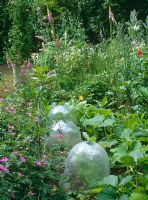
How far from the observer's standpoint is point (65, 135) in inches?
181

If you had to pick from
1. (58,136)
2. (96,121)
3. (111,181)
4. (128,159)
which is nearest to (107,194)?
(111,181)

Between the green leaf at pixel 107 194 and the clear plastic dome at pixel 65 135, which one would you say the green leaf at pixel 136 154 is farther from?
the clear plastic dome at pixel 65 135

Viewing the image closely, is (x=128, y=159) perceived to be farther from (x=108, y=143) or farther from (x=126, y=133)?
(x=108, y=143)

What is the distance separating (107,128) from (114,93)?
1.29 metres

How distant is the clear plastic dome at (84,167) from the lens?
13.5 feet

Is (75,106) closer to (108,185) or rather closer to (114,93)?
(114,93)

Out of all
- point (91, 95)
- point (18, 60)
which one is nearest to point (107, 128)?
point (91, 95)

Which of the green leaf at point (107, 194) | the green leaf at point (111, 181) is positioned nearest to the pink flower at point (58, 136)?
the green leaf at point (111, 181)

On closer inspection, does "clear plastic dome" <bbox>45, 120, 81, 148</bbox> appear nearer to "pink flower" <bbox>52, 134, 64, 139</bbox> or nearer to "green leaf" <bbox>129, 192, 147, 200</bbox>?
"pink flower" <bbox>52, 134, 64, 139</bbox>

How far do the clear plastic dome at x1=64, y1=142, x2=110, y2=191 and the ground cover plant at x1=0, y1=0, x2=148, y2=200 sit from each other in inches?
3.0

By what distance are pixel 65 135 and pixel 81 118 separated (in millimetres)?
631

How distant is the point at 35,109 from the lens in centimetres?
446

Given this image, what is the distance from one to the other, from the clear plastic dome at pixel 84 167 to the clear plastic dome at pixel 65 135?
44 centimetres

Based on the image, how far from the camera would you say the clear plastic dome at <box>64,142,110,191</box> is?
13.5 feet
